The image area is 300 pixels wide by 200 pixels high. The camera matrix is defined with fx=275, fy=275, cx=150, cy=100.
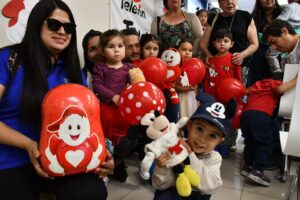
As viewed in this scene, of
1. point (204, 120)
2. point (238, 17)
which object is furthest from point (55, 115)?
point (238, 17)

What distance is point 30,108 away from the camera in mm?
1055

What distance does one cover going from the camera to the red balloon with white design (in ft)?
3.11

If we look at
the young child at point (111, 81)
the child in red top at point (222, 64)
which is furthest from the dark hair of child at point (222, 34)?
the young child at point (111, 81)

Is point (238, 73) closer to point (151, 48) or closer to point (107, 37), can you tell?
point (151, 48)

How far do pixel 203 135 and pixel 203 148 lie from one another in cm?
6

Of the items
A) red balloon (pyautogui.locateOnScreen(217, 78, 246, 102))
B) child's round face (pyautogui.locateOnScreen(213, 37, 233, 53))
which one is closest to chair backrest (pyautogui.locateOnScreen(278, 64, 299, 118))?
red balloon (pyautogui.locateOnScreen(217, 78, 246, 102))

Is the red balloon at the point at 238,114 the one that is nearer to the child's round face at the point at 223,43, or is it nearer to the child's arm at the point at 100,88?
the child's round face at the point at 223,43

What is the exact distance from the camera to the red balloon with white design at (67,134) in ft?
Answer: 3.11

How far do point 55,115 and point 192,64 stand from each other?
1.35 m

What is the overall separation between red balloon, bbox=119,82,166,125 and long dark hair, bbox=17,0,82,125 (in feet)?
1.50

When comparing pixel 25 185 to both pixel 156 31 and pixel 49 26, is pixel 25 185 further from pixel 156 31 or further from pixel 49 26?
pixel 156 31

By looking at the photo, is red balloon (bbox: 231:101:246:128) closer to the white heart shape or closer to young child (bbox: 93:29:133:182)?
young child (bbox: 93:29:133:182)

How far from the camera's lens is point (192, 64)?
82.2 inches

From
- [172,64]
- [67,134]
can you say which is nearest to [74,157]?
[67,134]
